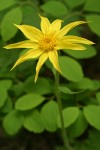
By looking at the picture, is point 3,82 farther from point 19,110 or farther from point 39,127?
point 39,127

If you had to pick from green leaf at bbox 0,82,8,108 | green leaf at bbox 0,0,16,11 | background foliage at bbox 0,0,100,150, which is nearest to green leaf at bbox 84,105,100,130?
background foliage at bbox 0,0,100,150

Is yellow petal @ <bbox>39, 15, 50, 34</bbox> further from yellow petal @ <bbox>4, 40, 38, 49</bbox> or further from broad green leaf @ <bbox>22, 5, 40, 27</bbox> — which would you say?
broad green leaf @ <bbox>22, 5, 40, 27</bbox>

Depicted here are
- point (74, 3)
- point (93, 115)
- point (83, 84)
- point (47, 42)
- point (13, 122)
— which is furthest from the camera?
point (74, 3)

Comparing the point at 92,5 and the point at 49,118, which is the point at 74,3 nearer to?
the point at 92,5

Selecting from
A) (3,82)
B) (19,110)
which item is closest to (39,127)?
(19,110)

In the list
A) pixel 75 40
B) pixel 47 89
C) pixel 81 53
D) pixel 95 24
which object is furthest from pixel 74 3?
pixel 75 40

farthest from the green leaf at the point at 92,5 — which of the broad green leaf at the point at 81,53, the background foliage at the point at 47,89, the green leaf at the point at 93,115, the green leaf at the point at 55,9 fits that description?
the green leaf at the point at 93,115

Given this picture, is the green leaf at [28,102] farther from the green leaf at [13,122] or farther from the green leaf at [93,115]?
the green leaf at [93,115]
